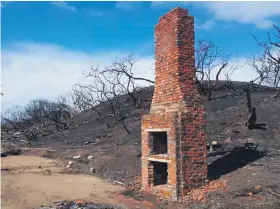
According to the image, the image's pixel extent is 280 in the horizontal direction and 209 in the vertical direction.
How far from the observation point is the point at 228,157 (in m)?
11.2

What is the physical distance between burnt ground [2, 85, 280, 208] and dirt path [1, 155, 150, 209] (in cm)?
90

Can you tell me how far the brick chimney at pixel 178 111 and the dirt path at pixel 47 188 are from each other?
5.55 feet

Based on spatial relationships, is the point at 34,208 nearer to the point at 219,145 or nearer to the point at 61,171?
the point at 61,171

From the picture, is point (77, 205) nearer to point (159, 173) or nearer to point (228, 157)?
point (159, 173)

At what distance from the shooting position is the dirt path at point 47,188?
8664 millimetres

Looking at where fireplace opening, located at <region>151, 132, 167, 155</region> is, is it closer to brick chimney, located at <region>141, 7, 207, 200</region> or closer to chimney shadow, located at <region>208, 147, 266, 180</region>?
brick chimney, located at <region>141, 7, 207, 200</region>

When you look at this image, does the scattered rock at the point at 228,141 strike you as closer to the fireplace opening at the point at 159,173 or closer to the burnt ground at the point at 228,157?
the burnt ground at the point at 228,157

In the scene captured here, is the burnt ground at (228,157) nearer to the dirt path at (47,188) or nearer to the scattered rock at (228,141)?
the scattered rock at (228,141)

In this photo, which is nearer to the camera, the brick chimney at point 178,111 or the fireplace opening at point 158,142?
the brick chimney at point 178,111

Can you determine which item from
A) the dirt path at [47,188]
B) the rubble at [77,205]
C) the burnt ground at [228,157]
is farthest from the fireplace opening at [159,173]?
the rubble at [77,205]

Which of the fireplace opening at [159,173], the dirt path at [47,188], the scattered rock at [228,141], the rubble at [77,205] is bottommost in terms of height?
the dirt path at [47,188]

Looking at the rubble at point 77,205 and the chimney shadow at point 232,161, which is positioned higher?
the chimney shadow at point 232,161

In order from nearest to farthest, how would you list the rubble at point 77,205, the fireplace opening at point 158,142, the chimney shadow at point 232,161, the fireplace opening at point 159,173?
the rubble at point 77,205, the fireplace opening at point 158,142, the fireplace opening at point 159,173, the chimney shadow at point 232,161

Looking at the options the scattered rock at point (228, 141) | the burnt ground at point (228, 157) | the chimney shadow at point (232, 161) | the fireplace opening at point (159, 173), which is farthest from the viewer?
the scattered rock at point (228, 141)
